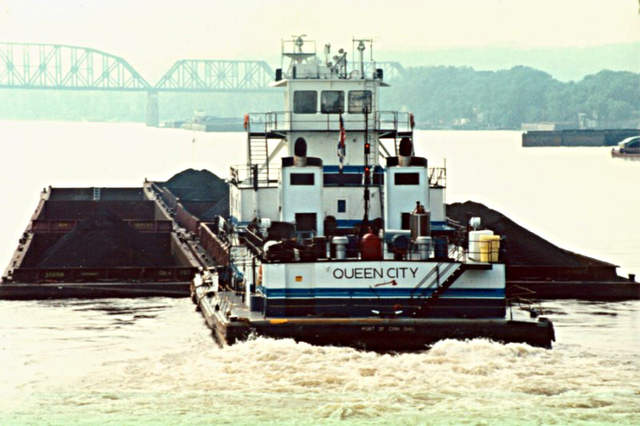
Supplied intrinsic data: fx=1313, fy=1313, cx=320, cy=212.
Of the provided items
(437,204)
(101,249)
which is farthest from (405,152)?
(101,249)

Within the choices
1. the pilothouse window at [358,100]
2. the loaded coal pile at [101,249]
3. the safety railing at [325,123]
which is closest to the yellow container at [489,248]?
the safety railing at [325,123]

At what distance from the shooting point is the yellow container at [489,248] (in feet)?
111

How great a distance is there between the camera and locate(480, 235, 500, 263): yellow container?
3378cm

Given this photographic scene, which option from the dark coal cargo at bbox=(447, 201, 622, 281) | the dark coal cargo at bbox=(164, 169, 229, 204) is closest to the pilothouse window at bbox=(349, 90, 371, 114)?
the dark coal cargo at bbox=(447, 201, 622, 281)

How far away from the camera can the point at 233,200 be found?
45750 mm

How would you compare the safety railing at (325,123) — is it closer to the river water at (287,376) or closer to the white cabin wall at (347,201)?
the white cabin wall at (347,201)

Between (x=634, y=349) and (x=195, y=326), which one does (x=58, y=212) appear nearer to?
(x=195, y=326)

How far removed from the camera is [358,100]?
45.0 metres

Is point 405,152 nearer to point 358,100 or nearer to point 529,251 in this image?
point 358,100

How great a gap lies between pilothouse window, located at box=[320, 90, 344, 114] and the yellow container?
1209 cm

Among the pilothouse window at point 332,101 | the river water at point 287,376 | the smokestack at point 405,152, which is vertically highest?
the pilothouse window at point 332,101

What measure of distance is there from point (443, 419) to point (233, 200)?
19500 mm

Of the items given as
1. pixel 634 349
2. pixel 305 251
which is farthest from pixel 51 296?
pixel 634 349

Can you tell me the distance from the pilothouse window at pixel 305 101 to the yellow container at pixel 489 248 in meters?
12.5
